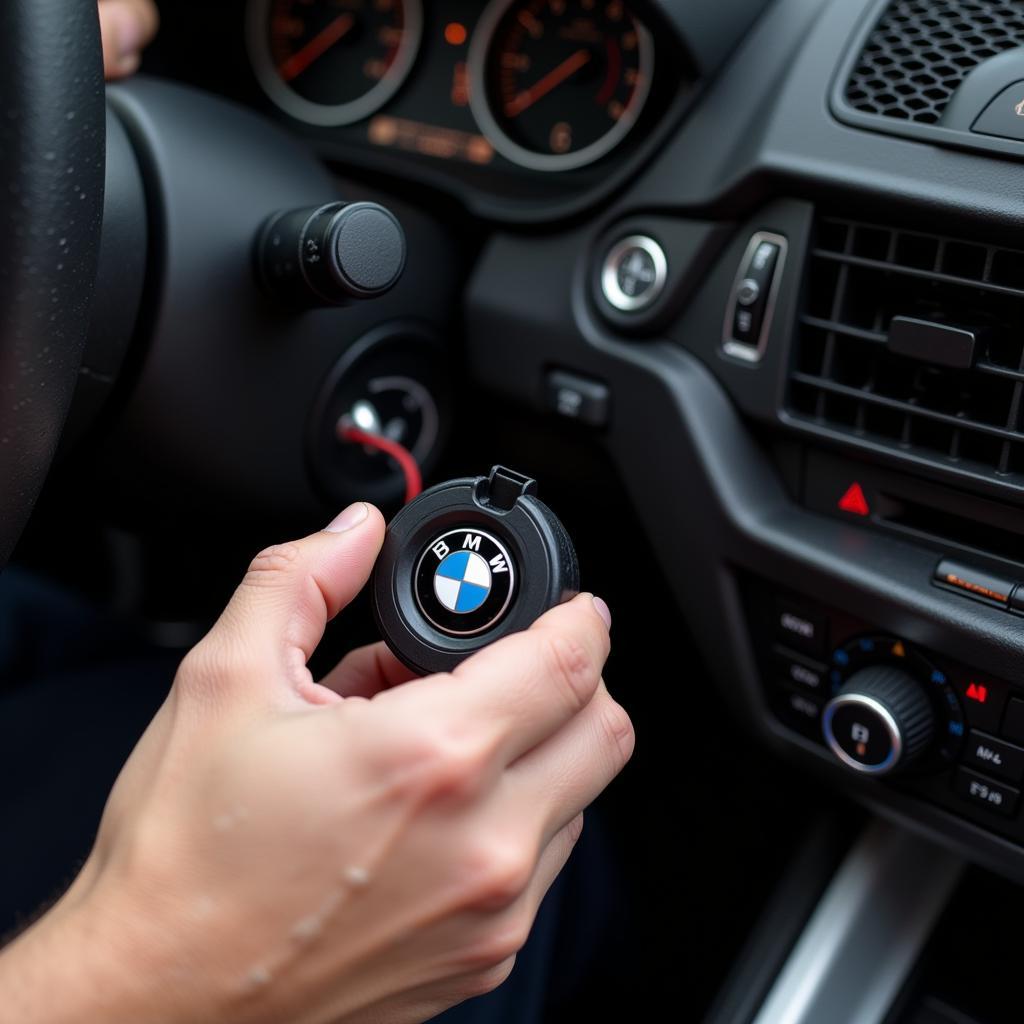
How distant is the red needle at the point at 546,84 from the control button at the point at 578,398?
31cm

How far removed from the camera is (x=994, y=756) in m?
1.00

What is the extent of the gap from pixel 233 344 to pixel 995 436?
67 centimetres

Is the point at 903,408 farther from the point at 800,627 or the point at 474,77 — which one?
the point at 474,77

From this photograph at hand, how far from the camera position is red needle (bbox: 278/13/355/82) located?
4.72 feet

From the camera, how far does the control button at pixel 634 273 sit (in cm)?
116

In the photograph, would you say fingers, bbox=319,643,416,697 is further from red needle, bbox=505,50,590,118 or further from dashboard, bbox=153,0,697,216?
red needle, bbox=505,50,590,118

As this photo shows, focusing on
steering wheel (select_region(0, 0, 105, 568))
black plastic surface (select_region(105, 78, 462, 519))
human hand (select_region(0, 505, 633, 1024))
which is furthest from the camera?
black plastic surface (select_region(105, 78, 462, 519))

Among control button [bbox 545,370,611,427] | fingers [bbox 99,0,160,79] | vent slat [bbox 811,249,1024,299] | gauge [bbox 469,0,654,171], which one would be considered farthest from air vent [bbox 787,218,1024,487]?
fingers [bbox 99,0,160,79]

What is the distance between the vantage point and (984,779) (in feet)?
3.31

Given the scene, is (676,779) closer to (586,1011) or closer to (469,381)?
(586,1011)

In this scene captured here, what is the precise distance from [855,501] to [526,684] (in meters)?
0.53

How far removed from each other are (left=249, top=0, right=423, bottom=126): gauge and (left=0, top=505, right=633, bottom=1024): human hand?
35.8 inches

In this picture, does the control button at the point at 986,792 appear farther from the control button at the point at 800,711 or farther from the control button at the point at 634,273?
the control button at the point at 634,273

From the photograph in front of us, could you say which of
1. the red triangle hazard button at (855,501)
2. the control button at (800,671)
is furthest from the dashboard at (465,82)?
the control button at (800,671)
